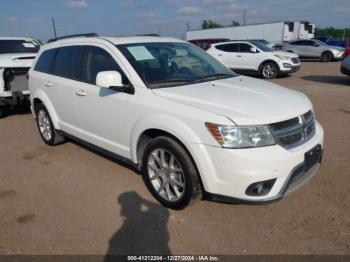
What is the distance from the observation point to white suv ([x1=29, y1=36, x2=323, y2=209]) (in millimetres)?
2998

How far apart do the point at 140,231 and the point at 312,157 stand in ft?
6.14

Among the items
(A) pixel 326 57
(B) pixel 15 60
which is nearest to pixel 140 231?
(B) pixel 15 60

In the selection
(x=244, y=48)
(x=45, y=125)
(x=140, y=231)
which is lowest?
(x=140, y=231)

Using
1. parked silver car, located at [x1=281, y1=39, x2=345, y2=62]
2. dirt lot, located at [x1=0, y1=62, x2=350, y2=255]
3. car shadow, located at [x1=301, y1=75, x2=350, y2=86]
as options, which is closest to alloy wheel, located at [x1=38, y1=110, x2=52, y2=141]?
dirt lot, located at [x1=0, y1=62, x2=350, y2=255]

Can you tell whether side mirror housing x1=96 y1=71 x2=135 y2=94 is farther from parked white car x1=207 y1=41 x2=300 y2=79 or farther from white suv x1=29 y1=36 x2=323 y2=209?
parked white car x1=207 y1=41 x2=300 y2=79

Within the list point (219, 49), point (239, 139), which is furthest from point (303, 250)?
point (219, 49)

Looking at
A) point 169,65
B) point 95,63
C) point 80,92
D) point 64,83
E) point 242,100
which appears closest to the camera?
point 242,100

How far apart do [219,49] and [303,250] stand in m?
13.7

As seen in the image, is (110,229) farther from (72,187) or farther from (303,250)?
(303,250)

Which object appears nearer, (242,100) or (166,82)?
(242,100)

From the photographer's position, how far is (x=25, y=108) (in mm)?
9555

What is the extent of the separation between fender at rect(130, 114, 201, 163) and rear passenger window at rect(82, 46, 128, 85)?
2.53 feet

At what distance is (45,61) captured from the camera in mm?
5590

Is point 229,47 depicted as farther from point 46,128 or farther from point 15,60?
point 46,128
